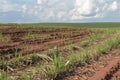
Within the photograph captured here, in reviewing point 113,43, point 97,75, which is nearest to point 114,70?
point 97,75

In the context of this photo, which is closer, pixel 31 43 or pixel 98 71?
pixel 98 71

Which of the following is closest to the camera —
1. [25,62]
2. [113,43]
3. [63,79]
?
[63,79]

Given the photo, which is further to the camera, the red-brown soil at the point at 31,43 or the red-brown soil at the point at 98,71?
the red-brown soil at the point at 31,43

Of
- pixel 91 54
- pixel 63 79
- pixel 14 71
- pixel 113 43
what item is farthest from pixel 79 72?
pixel 113 43

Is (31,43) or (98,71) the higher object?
(98,71)

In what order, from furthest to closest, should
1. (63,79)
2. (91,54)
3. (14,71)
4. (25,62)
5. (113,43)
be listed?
(113,43), (91,54), (25,62), (14,71), (63,79)

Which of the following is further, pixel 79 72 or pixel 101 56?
pixel 101 56

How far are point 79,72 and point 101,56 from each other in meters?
4.07

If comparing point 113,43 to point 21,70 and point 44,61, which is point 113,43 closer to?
point 44,61

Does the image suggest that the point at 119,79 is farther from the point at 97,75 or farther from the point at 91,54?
the point at 91,54

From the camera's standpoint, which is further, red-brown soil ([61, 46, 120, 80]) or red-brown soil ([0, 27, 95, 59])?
red-brown soil ([0, 27, 95, 59])

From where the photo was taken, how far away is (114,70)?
11.3 m

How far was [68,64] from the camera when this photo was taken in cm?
1100

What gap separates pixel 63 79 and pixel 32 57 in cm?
314
